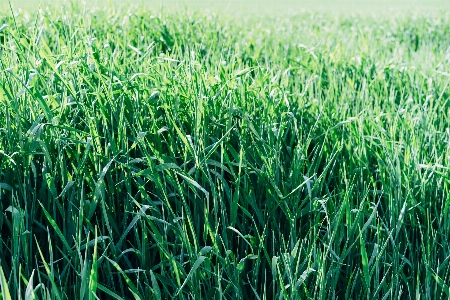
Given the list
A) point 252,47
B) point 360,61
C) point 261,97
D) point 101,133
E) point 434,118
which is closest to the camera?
point 101,133

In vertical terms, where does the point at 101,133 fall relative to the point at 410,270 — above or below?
above

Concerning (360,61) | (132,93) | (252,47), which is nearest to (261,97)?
(132,93)

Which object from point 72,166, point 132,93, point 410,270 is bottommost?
point 410,270

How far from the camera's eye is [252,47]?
419cm

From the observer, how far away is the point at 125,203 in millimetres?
1797

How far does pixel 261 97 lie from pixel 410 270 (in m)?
0.89

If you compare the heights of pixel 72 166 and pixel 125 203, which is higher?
pixel 72 166

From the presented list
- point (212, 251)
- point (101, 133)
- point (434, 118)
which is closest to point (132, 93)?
point (101, 133)

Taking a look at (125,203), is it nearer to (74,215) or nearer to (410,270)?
(74,215)

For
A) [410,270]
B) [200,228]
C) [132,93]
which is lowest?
[410,270]

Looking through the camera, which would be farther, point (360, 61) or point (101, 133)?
point (360, 61)

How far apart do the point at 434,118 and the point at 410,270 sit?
95cm

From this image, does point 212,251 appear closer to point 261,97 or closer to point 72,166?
point 72,166

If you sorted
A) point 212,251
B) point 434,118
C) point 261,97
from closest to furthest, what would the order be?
1. point 212,251
2. point 261,97
3. point 434,118
